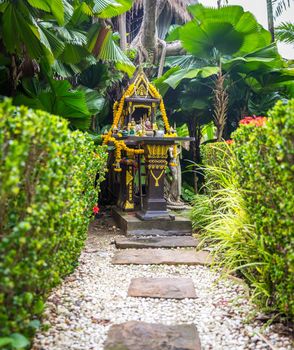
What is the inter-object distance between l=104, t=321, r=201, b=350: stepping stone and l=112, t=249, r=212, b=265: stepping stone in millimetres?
1590

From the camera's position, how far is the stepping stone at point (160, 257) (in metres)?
4.05

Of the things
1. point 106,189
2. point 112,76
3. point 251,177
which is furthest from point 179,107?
point 251,177

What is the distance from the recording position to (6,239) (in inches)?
57.0

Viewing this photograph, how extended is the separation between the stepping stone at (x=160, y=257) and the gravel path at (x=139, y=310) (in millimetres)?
125

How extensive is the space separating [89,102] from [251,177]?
4650mm

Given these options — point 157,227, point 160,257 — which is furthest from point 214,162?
point 160,257

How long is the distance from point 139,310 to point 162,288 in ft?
1.51

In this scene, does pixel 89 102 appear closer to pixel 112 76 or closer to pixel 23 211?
pixel 112 76

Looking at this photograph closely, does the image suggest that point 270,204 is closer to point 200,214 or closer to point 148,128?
point 200,214

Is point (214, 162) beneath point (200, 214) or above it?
above

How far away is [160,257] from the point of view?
4.21 meters

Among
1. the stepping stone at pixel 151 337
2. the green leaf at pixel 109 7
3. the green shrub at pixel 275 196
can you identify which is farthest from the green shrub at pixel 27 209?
the green leaf at pixel 109 7

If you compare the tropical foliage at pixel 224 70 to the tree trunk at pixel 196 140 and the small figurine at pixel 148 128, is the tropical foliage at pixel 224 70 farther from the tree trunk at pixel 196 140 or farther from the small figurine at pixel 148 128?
the small figurine at pixel 148 128

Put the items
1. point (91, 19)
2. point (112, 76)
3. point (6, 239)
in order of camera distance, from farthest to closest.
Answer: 1. point (112, 76)
2. point (91, 19)
3. point (6, 239)
